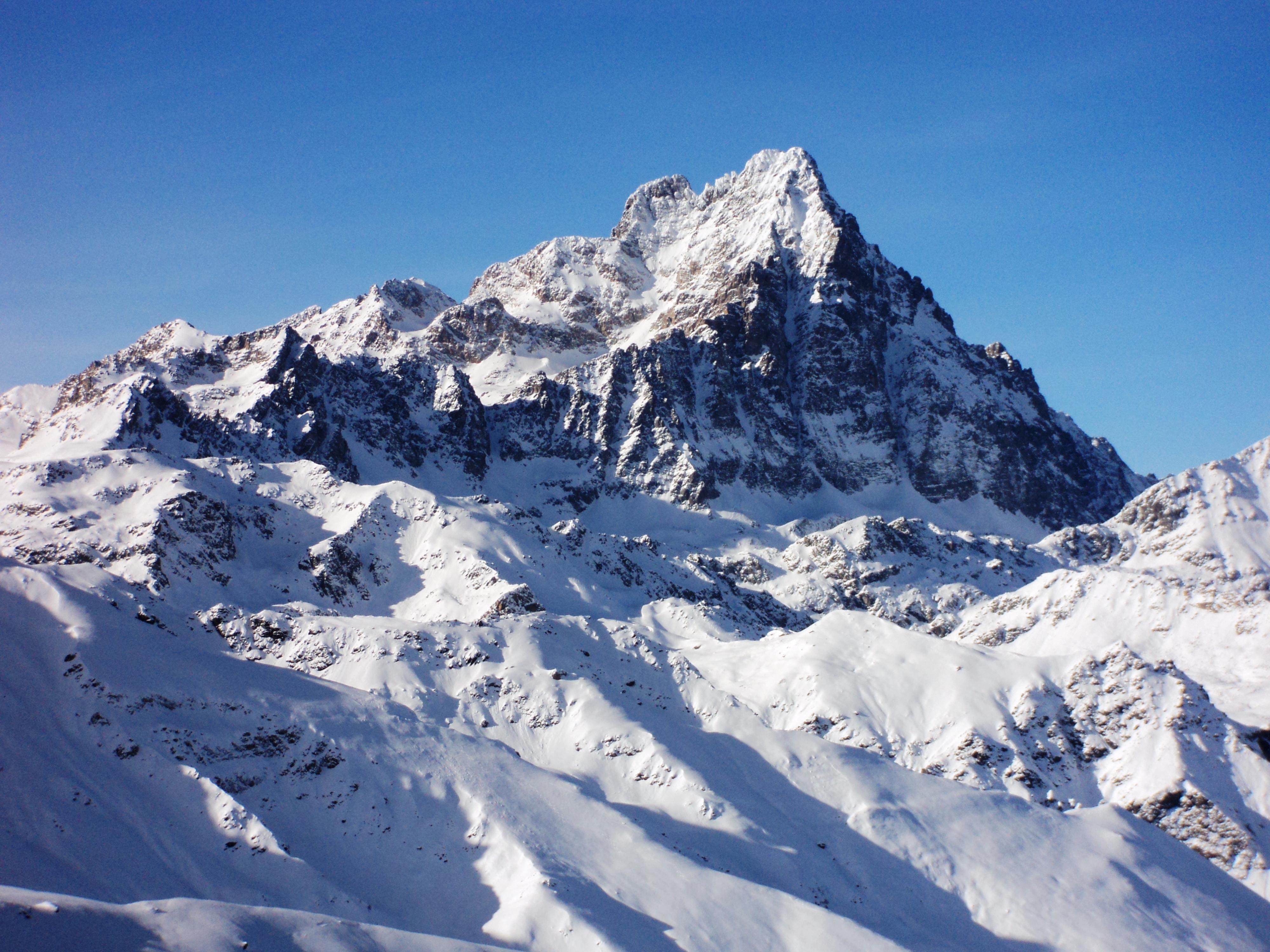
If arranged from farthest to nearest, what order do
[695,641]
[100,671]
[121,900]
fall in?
[695,641] < [100,671] < [121,900]

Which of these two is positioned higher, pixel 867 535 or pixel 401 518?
pixel 867 535

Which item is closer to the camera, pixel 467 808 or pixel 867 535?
pixel 467 808

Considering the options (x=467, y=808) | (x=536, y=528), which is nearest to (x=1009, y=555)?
(x=536, y=528)

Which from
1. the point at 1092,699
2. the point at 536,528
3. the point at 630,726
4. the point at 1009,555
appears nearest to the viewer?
the point at 630,726

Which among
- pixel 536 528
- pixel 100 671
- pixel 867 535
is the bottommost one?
pixel 100 671

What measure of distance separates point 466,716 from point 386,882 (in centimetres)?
2628

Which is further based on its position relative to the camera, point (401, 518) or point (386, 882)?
point (401, 518)

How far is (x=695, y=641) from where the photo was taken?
5527 inches

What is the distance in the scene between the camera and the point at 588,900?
197 ft

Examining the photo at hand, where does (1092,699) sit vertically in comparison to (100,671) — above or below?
above

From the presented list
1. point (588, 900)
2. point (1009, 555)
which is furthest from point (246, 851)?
point (1009, 555)

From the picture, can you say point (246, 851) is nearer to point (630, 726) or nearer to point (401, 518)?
point (630, 726)

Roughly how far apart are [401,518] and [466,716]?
64124 millimetres

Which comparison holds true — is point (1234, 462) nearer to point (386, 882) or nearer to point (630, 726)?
point (630, 726)
